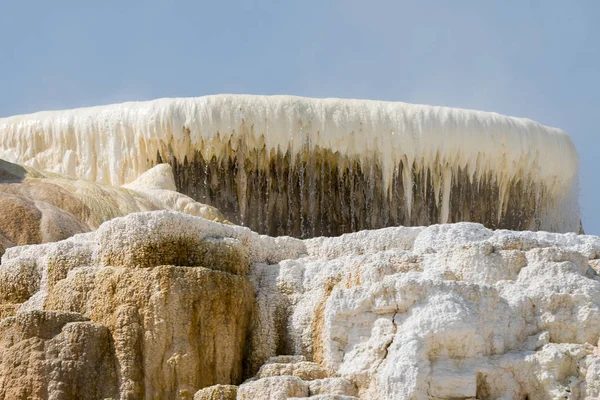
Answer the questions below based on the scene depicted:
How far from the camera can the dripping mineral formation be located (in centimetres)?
2252

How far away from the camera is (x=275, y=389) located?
34.6 ft

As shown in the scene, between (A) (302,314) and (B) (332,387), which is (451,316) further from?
(A) (302,314)

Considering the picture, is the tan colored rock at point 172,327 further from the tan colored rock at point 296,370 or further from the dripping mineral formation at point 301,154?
the dripping mineral formation at point 301,154

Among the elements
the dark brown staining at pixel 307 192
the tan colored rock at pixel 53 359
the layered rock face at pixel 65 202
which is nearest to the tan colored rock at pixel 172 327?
the tan colored rock at pixel 53 359

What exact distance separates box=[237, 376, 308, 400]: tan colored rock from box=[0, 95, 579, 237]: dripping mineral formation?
1162 cm

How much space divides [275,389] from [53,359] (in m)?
2.18

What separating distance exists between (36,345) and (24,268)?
5.49ft

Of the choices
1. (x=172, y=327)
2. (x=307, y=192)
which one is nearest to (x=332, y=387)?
(x=172, y=327)

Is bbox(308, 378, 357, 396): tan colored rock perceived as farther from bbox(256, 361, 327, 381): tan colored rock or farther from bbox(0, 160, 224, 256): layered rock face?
bbox(0, 160, 224, 256): layered rock face

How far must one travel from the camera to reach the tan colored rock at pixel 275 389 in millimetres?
10500

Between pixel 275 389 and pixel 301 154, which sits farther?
pixel 301 154

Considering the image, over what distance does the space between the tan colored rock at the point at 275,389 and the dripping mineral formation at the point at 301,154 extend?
11624 millimetres

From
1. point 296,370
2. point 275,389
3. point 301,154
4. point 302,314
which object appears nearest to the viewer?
point 275,389

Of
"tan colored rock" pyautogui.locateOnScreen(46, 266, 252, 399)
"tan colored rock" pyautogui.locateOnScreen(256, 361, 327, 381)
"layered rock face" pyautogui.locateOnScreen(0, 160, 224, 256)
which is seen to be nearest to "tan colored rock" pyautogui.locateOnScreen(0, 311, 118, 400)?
"tan colored rock" pyautogui.locateOnScreen(46, 266, 252, 399)
